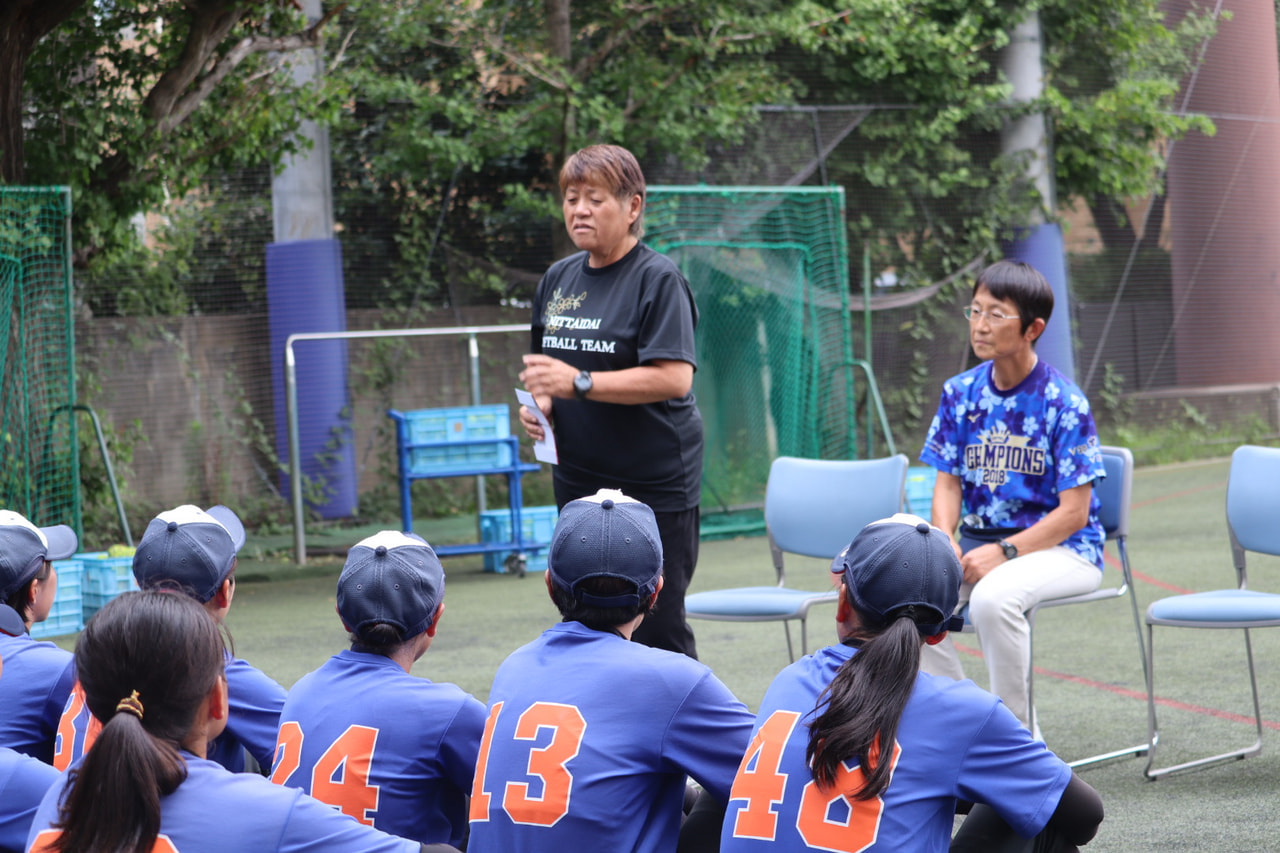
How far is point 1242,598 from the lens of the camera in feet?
13.3

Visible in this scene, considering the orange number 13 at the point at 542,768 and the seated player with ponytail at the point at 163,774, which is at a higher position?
the seated player with ponytail at the point at 163,774

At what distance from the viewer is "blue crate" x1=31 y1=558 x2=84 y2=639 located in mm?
6762

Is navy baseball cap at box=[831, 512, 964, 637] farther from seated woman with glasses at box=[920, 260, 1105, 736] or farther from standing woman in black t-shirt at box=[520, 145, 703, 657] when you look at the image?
seated woman with glasses at box=[920, 260, 1105, 736]

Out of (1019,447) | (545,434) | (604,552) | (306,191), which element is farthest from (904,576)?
(306,191)

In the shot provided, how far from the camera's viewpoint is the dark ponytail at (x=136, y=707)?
163 centimetres

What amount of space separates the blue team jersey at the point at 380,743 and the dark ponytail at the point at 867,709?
62 centimetres

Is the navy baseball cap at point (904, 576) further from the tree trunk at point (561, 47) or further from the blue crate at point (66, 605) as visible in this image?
the tree trunk at point (561, 47)

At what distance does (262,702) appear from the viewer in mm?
2596

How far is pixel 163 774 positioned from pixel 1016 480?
2.97 meters

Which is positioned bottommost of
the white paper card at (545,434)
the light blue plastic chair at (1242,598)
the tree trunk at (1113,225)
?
the light blue plastic chair at (1242,598)

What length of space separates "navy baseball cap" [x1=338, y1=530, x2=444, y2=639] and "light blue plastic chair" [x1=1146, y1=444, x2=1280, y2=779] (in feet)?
7.71

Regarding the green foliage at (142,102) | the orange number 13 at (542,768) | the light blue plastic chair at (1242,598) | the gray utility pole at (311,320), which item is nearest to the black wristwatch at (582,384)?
the orange number 13 at (542,768)

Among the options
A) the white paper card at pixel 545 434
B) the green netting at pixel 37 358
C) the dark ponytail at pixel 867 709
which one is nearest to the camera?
the dark ponytail at pixel 867 709

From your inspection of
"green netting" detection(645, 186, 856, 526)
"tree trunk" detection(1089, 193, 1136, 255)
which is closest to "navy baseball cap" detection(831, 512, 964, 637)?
"green netting" detection(645, 186, 856, 526)
